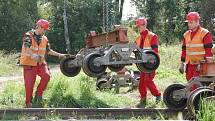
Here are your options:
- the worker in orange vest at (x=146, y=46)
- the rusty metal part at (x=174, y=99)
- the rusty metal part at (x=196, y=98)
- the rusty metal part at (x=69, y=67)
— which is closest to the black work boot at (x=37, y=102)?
the rusty metal part at (x=69, y=67)

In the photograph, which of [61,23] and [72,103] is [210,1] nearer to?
[61,23]

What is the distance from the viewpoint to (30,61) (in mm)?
10430

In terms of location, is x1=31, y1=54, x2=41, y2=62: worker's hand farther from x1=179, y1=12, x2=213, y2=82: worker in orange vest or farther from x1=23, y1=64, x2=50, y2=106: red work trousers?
x1=179, y1=12, x2=213, y2=82: worker in orange vest

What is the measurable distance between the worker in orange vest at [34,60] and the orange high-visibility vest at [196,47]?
3.19 meters

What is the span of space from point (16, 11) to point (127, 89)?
101 ft

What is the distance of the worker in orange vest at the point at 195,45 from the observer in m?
9.42

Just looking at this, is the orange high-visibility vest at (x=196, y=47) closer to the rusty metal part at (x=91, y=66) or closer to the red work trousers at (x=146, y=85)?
the red work trousers at (x=146, y=85)

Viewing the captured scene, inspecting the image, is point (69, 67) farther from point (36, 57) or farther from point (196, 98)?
point (196, 98)

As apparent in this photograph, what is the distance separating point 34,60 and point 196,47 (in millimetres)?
3568

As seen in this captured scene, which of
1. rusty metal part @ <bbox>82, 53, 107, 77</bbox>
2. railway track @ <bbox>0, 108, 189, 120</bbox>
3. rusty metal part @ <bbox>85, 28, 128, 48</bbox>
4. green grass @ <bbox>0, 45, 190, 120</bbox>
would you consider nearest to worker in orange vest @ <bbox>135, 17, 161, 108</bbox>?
green grass @ <bbox>0, 45, 190, 120</bbox>

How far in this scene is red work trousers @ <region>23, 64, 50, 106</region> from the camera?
10377 millimetres

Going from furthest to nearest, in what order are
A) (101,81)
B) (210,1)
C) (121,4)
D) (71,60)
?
(121,4)
(210,1)
(101,81)
(71,60)

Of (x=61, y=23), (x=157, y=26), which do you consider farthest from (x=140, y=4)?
(x=61, y=23)

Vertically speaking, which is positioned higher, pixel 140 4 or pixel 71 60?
pixel 140 4
